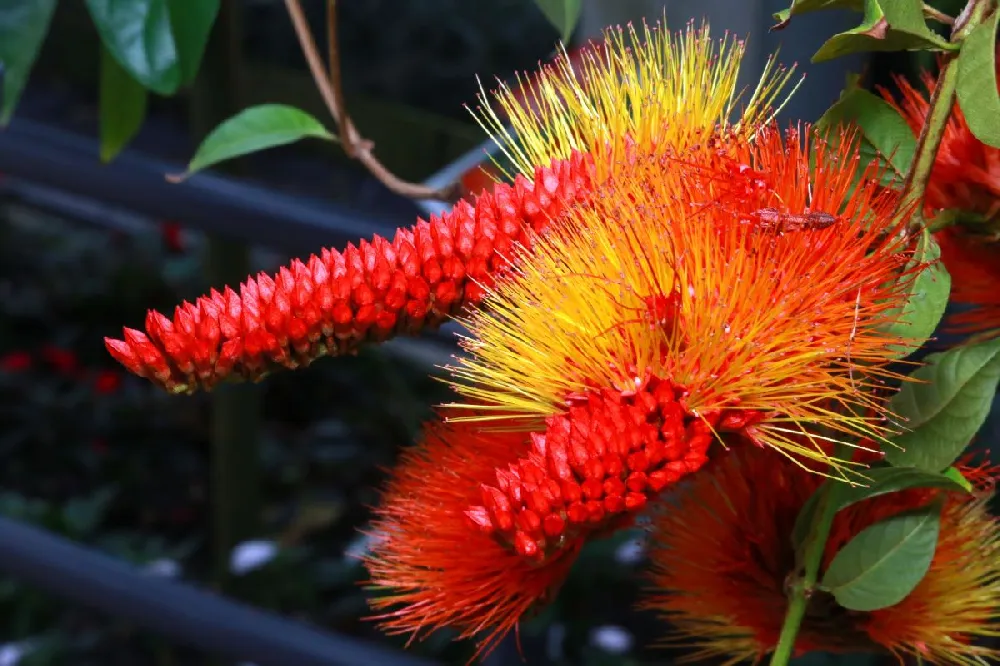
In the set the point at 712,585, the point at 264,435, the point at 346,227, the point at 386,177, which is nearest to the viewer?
the point at 712,585

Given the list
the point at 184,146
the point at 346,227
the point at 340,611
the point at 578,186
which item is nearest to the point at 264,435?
the point at 340,611

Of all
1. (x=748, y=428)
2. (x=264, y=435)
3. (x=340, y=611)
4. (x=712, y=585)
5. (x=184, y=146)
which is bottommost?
(x=184, y=146)

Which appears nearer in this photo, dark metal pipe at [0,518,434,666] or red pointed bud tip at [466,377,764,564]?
red pointed bud tip at [466,377,764,564]

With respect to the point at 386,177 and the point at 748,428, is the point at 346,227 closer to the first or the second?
the point at 386,177

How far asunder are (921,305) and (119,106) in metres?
0.49

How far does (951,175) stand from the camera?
39 cm

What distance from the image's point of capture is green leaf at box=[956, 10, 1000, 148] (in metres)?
0.33

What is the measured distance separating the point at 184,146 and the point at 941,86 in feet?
11.2

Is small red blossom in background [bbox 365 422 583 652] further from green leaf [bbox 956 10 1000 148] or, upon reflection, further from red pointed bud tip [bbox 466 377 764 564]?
green leaf [bbox 956 10 1000 148]

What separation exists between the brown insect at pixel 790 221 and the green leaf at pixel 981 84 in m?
0.05

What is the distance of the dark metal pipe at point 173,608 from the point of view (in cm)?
86

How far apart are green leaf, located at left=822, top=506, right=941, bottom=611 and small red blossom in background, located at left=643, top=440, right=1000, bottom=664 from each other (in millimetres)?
11

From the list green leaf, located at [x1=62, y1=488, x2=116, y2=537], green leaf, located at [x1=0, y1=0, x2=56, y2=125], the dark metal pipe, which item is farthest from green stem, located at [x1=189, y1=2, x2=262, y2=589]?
green leaf, located at [x1=0, y1=0, x2=56, y2=125]

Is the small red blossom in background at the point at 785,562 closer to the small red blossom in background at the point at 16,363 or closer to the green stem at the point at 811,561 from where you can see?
the green stem at the point at 811,561
